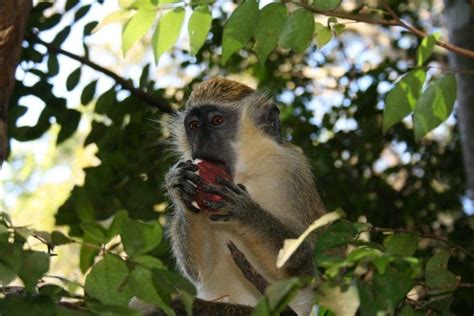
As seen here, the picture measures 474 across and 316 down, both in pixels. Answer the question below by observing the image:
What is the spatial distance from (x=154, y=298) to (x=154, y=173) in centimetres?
362

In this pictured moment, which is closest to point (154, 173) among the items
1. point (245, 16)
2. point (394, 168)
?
point (394, 168)

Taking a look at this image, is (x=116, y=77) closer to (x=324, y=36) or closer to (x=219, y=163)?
(x=219, y=163)

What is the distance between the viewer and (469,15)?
511cm

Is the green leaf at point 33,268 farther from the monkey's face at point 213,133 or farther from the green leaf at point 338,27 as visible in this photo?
the monkey's face at point 213,133

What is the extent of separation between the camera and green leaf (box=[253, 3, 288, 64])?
2.98m

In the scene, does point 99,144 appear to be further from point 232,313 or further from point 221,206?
point 232,313

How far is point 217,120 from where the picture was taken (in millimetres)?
5109

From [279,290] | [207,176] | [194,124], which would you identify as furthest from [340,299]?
[194,124]

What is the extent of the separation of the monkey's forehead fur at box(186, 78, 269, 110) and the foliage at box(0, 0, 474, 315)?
0.75 ft

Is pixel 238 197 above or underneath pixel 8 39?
underneath

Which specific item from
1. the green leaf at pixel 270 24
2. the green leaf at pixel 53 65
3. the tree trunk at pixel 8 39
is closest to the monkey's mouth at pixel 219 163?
the green leaf at pixel 53 65

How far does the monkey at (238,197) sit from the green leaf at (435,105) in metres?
1.89

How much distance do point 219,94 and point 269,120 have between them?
35cm

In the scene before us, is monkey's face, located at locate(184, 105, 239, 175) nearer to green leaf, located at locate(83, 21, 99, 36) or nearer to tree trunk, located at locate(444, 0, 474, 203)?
green leaf, located at locate(83, 21, 99, 36)
